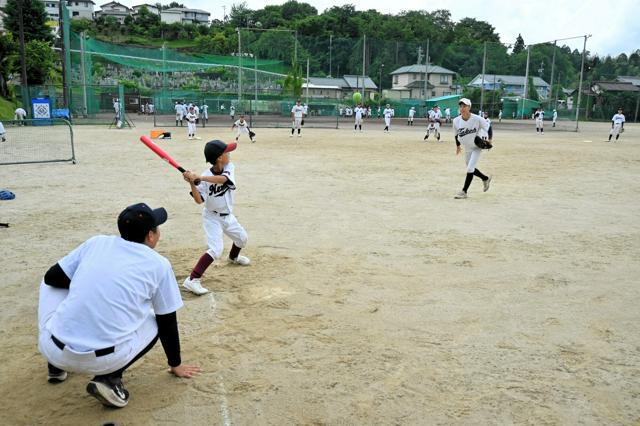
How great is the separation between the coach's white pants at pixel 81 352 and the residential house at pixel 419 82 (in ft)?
206

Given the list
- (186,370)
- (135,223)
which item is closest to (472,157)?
(186,370)

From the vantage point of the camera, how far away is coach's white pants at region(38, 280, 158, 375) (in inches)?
128

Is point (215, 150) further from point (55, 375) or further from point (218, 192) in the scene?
point (55, 375)

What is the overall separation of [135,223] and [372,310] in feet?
8.71

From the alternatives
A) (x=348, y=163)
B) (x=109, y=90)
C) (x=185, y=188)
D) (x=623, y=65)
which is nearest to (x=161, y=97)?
(x=109, y=90)

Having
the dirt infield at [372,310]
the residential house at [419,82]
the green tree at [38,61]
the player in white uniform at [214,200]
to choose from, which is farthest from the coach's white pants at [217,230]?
the residential house at [419,82]

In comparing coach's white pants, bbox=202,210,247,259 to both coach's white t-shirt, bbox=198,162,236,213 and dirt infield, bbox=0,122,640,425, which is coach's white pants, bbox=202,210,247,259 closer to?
coach's white t-shirt, bbox=198,162,236,213

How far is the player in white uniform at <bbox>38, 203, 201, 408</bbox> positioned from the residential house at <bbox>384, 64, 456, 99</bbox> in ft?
206

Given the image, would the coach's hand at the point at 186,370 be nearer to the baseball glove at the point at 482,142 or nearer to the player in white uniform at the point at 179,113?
the baseball glove at the point at 482,142

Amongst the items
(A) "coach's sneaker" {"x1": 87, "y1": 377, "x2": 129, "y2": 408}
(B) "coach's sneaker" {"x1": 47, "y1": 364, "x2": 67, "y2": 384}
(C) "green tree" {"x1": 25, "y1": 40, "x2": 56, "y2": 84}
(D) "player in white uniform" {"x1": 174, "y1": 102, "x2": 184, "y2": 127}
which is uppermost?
(C) "green tree" {"x1": 25, "y1": 40, "x2": 56, "y2": 84}

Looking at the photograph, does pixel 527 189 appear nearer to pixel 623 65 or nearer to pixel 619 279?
pixel 619 279

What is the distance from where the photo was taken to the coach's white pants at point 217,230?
18.8 ft

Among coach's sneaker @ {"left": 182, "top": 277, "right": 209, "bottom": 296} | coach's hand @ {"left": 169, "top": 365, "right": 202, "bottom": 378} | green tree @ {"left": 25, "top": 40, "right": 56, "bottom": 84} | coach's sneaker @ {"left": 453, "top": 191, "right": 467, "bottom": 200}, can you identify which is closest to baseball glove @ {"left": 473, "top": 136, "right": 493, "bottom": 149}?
coach's sneaker @ {"left": 453, "top": 191, "right": 467, "bottom": 200}

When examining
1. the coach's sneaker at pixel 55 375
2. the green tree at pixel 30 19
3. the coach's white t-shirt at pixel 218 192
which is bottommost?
the coach's sneaker at pixel 55 375
